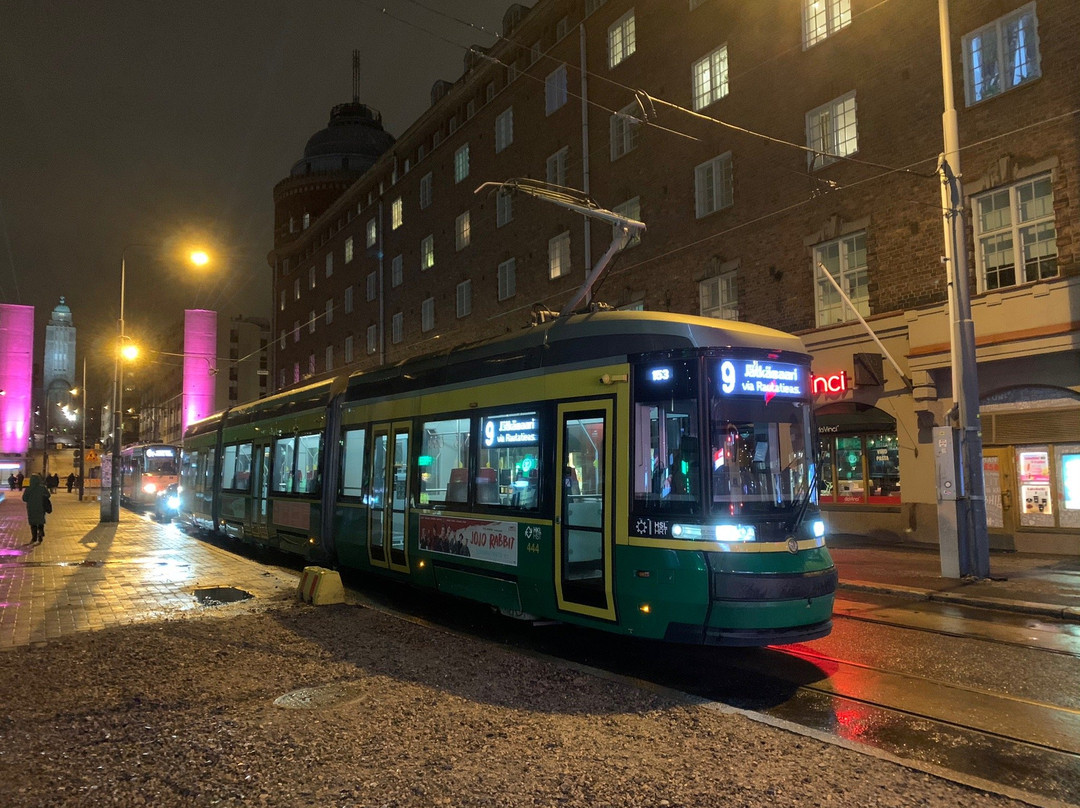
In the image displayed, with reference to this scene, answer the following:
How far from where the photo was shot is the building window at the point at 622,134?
971 inches

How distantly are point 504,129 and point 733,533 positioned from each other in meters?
28.4

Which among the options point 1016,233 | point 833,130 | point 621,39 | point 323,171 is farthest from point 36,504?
point 323,171

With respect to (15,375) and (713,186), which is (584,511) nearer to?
(713,186)

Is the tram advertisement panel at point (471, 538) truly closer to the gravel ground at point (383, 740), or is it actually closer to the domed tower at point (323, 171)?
the gravel ground at point (383, 740)

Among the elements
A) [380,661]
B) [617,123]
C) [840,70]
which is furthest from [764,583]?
[617,123]

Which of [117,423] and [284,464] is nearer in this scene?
[284,464]

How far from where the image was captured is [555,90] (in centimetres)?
2847

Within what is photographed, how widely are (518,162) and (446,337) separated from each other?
8.63 m

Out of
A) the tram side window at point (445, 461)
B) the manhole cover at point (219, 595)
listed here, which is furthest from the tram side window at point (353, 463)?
the manhole cover at point (219, 595)

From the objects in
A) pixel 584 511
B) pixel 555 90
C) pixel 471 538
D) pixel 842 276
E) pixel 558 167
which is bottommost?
pixel 471 538

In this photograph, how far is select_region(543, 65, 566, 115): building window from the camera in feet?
92.6

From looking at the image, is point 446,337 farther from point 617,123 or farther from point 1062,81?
point 1062,81

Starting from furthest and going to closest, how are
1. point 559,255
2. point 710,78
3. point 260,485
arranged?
point 559,255 → point 710,78 → point 260,485

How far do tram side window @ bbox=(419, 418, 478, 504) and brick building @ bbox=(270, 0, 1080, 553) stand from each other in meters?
2.58
